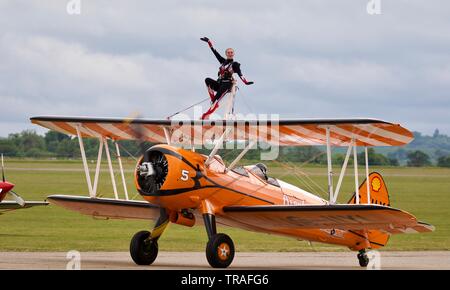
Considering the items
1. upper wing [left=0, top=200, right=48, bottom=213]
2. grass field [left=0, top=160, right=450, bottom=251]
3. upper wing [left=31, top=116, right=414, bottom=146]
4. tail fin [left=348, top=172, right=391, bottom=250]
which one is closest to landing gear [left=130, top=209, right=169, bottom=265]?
upper wing [left=31, top=116, right=414, bottom=146]

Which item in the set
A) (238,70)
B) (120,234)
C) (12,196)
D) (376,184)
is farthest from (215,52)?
(120,234)

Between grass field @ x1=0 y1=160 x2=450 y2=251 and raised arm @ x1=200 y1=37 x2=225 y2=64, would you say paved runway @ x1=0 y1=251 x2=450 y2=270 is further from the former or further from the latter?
raised arm @ x1=200 y1=37 x2=225 y2=64

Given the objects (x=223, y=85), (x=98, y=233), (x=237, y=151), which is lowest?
(x=98, y=233)

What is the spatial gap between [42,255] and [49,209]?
21.0 metres

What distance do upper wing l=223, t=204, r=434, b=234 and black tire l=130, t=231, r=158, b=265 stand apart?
4.63 feet

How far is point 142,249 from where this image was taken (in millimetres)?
17422

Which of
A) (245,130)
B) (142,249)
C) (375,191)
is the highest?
(245,130)

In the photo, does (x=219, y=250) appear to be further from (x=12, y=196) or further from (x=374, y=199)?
(x=12, y=196)

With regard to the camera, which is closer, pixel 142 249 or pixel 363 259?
pixel 142 249

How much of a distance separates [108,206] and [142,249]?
5.11ft

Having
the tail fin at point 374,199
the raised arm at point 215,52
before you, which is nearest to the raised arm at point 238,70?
the raised arm at point 215,52
